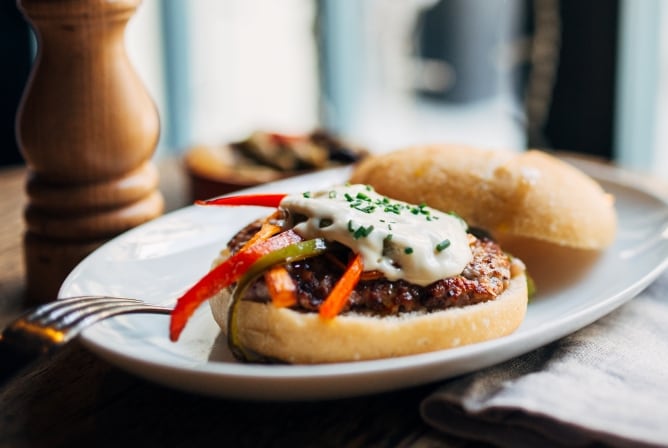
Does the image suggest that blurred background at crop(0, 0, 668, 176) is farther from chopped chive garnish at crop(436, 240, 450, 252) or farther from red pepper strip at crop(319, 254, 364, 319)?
red pepper strip at crop(319, 254, 364, 319)

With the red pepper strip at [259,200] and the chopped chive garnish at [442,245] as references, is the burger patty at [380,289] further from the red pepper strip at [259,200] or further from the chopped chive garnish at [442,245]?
the red pepper strip at [259,200]

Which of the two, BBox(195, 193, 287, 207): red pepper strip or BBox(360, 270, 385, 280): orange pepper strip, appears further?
BBox(195, 193, 287, 207): red pepper strip

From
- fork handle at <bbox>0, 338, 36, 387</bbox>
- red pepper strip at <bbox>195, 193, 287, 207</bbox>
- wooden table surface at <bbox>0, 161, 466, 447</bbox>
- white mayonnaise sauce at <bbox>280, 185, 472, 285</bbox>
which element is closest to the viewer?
fork handle at <bbox>0, 338, 36, 387</bbox>

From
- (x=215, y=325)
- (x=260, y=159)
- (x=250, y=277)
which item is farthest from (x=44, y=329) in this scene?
(x=260, y=159)

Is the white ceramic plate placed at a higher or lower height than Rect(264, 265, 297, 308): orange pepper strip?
lower

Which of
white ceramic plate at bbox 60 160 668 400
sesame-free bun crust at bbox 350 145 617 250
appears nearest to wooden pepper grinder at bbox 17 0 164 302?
white ceramic plate at bbox 60 160 668 400

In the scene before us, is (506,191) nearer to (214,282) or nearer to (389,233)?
(389,233)

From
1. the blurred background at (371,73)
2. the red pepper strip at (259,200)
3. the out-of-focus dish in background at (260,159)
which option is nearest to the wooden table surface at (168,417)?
the red pepper strip at (259,200)

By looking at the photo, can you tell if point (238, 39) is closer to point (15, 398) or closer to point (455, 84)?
point (455, 84)
